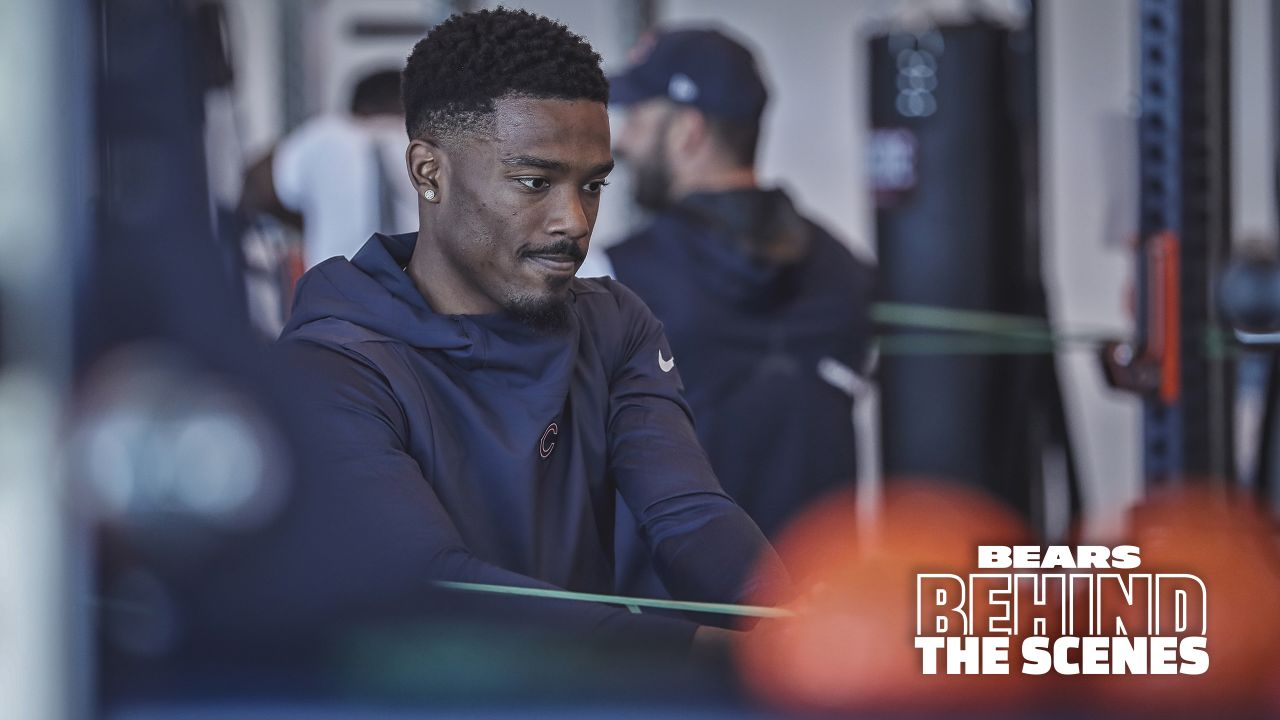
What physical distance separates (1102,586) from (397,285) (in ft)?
0.95

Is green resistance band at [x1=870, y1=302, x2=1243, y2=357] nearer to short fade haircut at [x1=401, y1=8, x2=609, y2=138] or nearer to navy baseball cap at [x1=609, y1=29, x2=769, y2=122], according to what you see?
navy baseball cap at [x1=609, y1=29, x2=769, y2=122]

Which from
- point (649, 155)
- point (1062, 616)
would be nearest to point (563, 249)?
point (1062, 616)

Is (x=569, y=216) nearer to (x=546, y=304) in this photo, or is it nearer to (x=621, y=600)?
(x=546, y=304)

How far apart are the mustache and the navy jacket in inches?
5.1

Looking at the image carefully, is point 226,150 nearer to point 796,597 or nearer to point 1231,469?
point 796,597

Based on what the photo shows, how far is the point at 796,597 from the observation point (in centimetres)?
48

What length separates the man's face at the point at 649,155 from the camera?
3.27ft

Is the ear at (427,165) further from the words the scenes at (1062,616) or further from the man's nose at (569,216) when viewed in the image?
the words the scenes at (1062,616)

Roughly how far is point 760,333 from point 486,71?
430 millimetres

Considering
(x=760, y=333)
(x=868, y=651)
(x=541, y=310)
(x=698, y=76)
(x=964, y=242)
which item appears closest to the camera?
(x=868, y=651)

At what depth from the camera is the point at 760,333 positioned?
89cm

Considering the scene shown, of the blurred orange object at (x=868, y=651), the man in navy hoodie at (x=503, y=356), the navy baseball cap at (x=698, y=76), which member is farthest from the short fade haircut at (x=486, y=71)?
the navy baseball cap at (x=698, y=76)

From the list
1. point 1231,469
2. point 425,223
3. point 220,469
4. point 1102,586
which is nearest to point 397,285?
point 425,223

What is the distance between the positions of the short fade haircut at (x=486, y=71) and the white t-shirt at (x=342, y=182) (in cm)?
25
